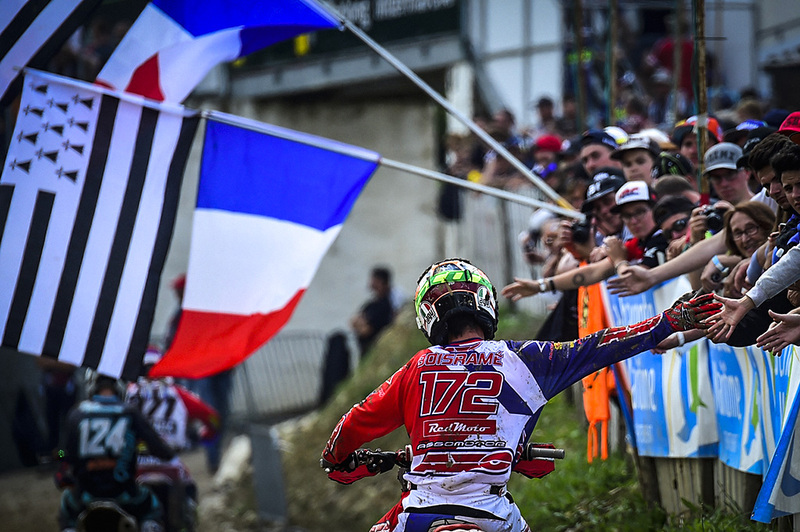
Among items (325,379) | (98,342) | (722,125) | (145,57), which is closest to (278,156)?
(145,57)

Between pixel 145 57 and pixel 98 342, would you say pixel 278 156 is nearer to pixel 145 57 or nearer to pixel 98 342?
pixel 145 57

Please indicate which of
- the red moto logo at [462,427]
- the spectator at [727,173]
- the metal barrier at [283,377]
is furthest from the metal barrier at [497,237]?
the red moto logo at [462,427]

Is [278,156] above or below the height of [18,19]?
below

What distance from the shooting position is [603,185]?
744 centimetres

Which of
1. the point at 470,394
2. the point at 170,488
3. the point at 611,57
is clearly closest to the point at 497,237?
the point at 611,57

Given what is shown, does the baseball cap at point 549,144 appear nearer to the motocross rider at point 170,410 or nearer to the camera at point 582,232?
the camera at point 582,232

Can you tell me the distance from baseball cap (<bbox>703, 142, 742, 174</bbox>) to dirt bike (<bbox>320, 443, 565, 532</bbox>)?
8.94ft

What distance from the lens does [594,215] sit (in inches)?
298

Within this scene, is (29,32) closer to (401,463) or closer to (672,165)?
(672,165)

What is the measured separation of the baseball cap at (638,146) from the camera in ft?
26.0

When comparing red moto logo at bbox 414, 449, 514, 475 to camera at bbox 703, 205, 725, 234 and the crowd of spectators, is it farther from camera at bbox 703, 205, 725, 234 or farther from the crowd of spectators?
camera at bbox 703, 205, 725, 234

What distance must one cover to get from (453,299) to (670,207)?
267 centimetres

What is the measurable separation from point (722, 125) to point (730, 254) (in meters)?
3.07

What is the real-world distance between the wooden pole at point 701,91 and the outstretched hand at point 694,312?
261 centimetres
